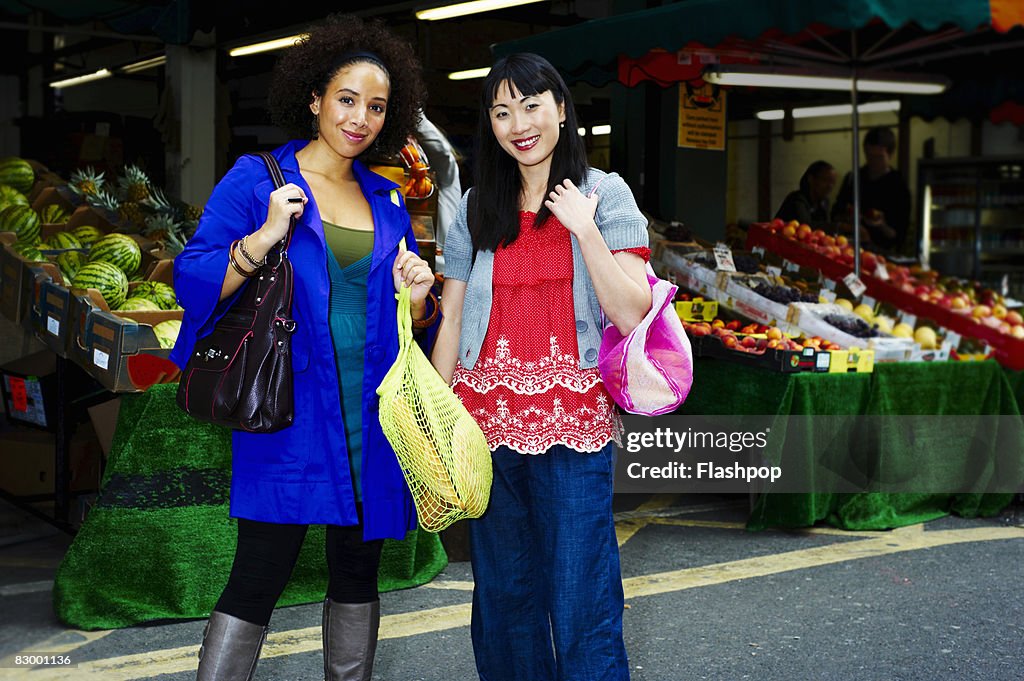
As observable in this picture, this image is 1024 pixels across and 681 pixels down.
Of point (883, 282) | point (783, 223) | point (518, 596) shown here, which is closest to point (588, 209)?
point (518, 596)

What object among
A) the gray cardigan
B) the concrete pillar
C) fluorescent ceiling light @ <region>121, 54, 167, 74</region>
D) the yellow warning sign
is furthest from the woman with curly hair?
fluorescent ceiling light @ <region>121, 54, 167, 74</region>

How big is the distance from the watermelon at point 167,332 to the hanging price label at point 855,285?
427 centimetres

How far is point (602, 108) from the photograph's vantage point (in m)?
8.62

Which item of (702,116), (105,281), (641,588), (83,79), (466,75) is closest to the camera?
(641,588)

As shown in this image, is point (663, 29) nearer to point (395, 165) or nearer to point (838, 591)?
point (395, 165)

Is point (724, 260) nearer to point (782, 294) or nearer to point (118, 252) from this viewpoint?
point (782, 294)

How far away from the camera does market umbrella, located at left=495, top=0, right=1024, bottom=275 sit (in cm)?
497

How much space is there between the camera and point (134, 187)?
6.93m

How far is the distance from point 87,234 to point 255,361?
394 cm

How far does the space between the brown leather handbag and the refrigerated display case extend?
11.9m

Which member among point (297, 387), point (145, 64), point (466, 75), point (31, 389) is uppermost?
point (145, 64)

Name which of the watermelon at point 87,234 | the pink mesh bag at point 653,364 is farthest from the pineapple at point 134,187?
the pink mesh bag at point 653,364

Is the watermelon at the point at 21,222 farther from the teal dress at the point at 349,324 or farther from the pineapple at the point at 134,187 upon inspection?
the teal dress at the point at 349,324

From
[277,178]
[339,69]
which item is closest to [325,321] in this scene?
[277,178]
